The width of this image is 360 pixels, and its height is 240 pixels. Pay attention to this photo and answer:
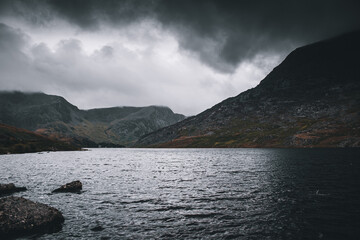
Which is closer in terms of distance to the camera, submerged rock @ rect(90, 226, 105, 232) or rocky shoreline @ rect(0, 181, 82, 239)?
rocky shoreline @ rect(0, 181, 82, 239)

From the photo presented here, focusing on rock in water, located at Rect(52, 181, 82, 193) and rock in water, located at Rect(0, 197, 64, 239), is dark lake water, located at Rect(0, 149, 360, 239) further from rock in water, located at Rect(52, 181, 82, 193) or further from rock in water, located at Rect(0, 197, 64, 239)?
rock in water, located at Rect(52, 181, 82, 193)

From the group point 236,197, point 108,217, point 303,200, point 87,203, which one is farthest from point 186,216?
point 303,200

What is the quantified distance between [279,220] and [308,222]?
2.90 m

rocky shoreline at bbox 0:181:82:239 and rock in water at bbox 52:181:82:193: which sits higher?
rocky shoreline at bbox 0:181:82:239

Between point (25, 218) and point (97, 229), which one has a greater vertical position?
point (25, 218)

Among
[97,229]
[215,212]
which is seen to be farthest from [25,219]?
[215,212]

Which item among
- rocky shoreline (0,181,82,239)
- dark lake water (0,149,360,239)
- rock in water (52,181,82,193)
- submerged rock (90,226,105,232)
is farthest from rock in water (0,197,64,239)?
rock in water (52,181,82,193)

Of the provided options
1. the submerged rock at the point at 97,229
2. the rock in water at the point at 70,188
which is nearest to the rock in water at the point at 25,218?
the submerged rock at the point at 97,229

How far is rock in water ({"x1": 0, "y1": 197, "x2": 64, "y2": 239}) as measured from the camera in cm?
2045

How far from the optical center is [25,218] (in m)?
21.5

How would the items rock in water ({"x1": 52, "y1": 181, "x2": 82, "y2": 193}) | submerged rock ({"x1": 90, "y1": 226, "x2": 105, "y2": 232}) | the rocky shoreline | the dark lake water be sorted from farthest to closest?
1. rock in water ({"x1": 52, "y1": 181, "x2": 82, "y2": 193})
2. submerged rock ({"x1": 90, "y1": 226, "x2": 105, "y2": 232})
3. the dark lake water
4. the rocky shoreline

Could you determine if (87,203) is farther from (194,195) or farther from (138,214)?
(194,195)

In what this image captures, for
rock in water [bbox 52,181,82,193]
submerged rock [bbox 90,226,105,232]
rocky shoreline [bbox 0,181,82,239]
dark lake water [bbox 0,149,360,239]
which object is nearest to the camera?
rocky shoreline [bbox 0,181,82,239]

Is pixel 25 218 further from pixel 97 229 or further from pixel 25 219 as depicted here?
pixel 97 229
